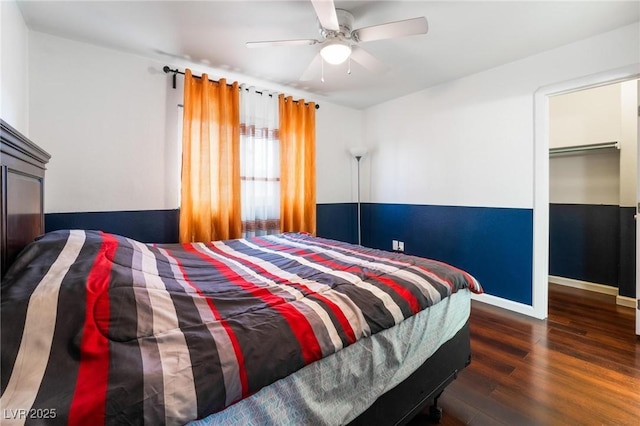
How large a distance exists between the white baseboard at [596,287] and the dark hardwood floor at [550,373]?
0.19 meters

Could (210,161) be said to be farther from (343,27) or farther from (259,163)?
(343,27)

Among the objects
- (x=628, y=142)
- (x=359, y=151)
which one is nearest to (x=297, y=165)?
(x=359, y=151)

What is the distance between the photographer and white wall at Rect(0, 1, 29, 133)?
5.16 feet

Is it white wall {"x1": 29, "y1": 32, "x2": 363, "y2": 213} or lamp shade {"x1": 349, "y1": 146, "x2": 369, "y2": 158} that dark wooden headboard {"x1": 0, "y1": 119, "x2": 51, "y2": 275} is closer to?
white wall {"x1": 29, "y1": 32, "x2": 363, "y2": 213}

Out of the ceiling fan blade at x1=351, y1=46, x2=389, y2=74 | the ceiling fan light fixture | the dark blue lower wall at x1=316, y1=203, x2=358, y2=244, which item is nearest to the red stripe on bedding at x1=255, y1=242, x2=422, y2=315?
the ceiling fan light fixture

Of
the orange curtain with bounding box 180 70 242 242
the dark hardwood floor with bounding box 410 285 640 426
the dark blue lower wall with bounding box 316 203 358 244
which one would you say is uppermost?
the orange curtain with bounding box 180 70 242 242

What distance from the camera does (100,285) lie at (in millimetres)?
777

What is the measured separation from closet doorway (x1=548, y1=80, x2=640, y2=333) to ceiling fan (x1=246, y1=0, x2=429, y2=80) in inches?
96.5

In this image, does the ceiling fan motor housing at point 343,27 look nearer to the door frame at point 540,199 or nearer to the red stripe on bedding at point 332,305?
the red stripe on bedding at point 332,305

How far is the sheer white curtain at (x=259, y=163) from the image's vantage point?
2957 mm

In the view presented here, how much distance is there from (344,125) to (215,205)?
220 centimetres

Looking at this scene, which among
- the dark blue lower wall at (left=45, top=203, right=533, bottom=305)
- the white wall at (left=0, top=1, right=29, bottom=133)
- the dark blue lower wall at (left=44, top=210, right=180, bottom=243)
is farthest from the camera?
the dark blue lower wall at (left=45, top=203, right=533, bottom=305)

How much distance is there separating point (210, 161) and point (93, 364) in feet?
7.62

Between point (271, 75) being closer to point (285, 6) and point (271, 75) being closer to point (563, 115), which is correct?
point (285, 6)
